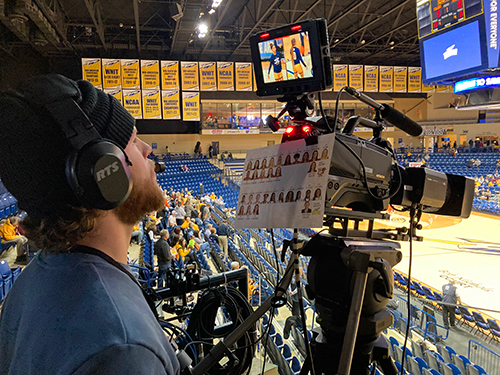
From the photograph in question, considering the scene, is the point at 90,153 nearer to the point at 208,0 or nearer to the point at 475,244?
the point at 208,0

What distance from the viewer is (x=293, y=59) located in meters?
1.29

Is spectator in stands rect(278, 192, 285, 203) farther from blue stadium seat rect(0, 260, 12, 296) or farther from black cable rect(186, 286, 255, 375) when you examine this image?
blue stadium seat rect(0, 260, 12, 296)

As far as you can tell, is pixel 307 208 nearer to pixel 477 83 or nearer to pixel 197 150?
pixel 477 83

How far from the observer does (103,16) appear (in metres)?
15.0

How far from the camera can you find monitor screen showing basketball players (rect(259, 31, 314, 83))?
1.26 m

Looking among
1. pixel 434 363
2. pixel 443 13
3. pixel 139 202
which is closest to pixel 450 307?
pixel 434 363

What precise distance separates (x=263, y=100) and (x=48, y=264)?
69.5ft

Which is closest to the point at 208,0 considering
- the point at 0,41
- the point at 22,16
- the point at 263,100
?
the point at 22,16

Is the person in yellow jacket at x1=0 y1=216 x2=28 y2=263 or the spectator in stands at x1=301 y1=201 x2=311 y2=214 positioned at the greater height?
the spectator in stands at x1=301 y1=201 x2=311 y2=214

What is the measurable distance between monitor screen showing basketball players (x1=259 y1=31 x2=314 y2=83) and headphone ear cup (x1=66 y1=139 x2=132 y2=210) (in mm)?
780

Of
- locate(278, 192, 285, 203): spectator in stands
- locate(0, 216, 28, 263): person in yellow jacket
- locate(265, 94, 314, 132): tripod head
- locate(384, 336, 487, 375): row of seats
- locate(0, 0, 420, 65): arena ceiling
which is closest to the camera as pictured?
locate(278, 192, 285, 203): spectator in stands

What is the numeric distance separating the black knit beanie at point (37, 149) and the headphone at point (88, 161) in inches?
0.8

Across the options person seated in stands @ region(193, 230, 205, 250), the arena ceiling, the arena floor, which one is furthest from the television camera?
the arena ceiling

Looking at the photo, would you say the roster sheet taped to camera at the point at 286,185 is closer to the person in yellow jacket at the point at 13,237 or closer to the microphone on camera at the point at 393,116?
the microphone on camera at the point at 393,116
